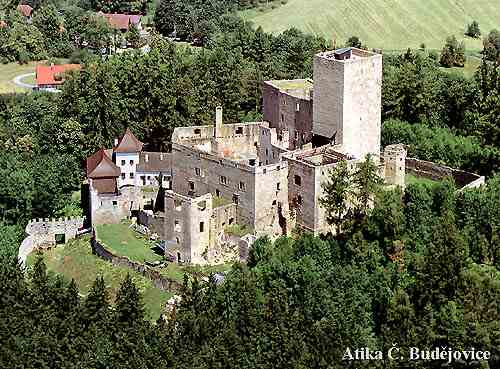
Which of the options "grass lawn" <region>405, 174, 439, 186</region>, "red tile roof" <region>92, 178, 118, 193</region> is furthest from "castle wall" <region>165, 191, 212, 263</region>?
"grass lawn" <region>405, 174, 439, 186</region>

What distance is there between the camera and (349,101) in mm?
75500

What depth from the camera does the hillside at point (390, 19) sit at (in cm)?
12706

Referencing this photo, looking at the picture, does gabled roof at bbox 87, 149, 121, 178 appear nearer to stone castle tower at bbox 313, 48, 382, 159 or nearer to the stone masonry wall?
the stone masonry wall

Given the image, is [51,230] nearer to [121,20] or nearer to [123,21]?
[123,21]

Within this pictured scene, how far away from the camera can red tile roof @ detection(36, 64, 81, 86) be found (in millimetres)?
118319

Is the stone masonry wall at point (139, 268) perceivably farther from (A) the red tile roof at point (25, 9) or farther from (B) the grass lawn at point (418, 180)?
(A) the red tile roof at point (25, 9)

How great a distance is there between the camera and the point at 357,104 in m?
76.1

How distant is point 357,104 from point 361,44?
47871mm

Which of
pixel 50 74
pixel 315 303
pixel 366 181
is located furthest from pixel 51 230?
pixel 50 74

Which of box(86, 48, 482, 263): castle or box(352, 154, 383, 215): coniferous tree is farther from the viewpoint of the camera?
box(86, 48, 482, 263): castle

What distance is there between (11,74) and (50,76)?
31.8ft

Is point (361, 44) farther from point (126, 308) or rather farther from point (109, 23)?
point (126, 308)

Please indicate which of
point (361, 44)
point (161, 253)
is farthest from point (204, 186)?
point (361, 44)

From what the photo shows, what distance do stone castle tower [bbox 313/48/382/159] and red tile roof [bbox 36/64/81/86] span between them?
47.1 meters
